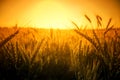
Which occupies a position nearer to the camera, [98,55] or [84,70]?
[84,70]

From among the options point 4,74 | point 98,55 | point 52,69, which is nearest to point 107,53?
point 98,55

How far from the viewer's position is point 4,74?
1.78m

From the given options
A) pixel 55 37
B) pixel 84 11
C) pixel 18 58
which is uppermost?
pixel 84 11

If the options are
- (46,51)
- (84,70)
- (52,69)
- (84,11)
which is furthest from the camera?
(84,11)

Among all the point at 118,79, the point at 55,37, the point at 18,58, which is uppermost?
the point at 55,37

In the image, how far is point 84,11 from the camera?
97.7 inches

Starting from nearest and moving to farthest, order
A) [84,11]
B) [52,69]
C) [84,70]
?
[84,70], [52,69], [84,11]

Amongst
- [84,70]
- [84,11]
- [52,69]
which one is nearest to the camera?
[84,70]

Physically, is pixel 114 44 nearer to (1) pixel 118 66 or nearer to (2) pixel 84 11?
(1) pixel 118 66

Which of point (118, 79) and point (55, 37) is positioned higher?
point (55, 37)

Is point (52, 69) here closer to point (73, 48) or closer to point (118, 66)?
point (73, 48)

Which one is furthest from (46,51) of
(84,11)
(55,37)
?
(84,11)

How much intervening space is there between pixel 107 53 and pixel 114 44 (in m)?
0.16

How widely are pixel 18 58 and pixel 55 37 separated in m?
0.38
